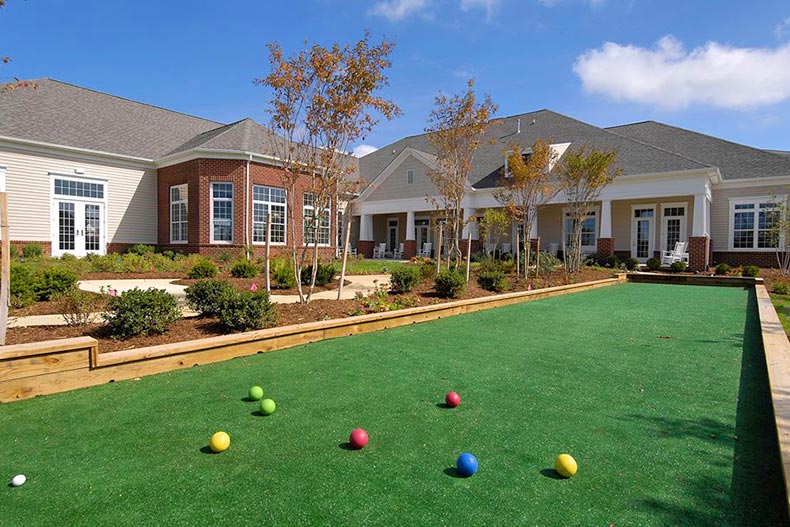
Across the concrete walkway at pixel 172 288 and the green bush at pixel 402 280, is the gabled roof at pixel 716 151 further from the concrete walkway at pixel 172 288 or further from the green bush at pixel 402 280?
the green bush at pixel 402 280

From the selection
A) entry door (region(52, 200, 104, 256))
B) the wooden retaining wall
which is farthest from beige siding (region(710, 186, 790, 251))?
entry door (region(52, 200, 104, 256))

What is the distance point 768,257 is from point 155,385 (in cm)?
2313

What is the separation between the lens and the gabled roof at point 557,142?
742 inches

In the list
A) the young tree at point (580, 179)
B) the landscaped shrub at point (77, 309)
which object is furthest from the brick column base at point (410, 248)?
the landscaped shrub at point (77, 309)

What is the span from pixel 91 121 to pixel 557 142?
2254 centimetres

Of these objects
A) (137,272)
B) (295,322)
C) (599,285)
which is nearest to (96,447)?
(295,322)

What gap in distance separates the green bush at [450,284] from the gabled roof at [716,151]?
697 inches

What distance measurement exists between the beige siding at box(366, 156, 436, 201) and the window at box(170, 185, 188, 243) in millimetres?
11919

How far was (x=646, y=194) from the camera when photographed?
1878 centimetres

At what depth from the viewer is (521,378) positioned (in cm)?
398

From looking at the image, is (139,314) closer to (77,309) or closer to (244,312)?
(77,309)

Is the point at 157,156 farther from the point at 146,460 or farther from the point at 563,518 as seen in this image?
the point at 563,518

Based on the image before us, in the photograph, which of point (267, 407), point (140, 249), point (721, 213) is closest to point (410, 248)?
point (140, 249)

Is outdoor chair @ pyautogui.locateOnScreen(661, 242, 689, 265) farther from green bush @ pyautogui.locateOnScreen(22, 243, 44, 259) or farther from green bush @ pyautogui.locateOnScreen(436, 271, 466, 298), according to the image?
green bush @ pyautogui.locateOnScreen(22, 243, 44, 259)
